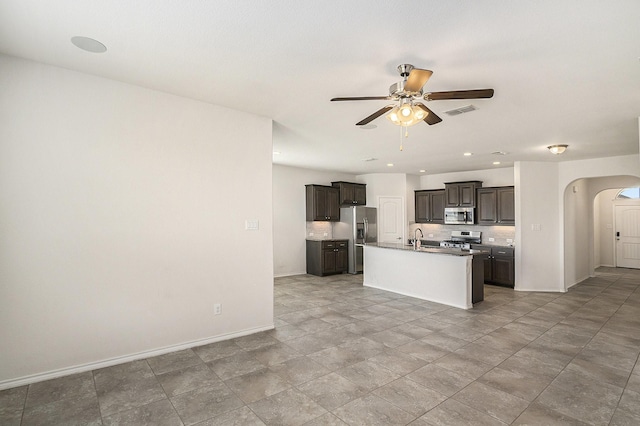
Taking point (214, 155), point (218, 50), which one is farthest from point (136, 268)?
point (218, 50)

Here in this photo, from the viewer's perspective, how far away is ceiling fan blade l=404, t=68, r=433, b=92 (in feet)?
7.29

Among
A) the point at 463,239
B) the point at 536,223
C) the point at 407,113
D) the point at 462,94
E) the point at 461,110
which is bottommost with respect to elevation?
the point at 463,239

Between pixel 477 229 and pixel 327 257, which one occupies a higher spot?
pixel 477 229

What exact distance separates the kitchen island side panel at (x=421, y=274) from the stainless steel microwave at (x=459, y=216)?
268 cm

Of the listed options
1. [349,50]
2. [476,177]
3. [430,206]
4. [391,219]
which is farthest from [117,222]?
[476,177]

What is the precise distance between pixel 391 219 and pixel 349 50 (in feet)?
22.8

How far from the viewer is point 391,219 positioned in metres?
9.01

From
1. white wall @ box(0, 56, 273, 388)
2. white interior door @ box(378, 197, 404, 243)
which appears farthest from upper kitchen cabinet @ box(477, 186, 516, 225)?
white wall @ box(0, 56, 273, 388)

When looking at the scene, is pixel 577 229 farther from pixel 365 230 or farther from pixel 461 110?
pixel 461 110

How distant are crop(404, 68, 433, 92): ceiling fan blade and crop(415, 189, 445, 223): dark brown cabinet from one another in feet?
22.4

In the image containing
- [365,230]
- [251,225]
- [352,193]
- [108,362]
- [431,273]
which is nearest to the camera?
[108,362]

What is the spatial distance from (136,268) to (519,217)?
7193mm

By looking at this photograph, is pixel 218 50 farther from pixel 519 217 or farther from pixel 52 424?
pixel 519 217

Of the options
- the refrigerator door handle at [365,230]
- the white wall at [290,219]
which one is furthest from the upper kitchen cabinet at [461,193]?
the white wall at [290,219]
